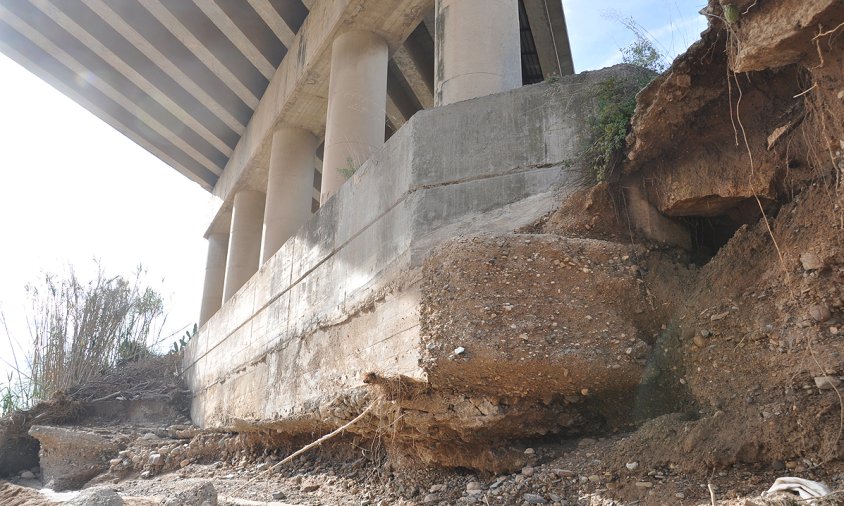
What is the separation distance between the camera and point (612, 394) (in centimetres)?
438

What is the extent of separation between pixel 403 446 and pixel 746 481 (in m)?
2.68

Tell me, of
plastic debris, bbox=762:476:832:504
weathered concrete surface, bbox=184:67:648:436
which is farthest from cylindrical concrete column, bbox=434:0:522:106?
plastic debris, bbox=762:476:832:504

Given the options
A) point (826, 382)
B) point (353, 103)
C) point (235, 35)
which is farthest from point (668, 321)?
point (235, 35)

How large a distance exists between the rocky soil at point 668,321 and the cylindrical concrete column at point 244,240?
776 cm

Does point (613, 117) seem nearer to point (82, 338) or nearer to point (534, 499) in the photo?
point (534, 499)

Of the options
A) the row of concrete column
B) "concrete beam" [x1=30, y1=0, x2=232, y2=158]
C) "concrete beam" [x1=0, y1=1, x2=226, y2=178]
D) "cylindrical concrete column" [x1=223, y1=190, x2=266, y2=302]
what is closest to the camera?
the row of concrete column

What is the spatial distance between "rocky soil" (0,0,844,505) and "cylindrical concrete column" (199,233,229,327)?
10.1m

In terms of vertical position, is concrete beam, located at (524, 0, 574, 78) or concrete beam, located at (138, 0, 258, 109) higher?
concrete beam, located at (138, 0, 258, 109)

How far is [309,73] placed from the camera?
33.1 feet

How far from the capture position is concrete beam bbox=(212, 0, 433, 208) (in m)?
8.66

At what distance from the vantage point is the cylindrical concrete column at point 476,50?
6.16 meters

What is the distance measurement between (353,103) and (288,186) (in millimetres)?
2986

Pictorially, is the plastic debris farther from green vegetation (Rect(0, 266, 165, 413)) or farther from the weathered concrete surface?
green vegetation (Rect(0, 266, 165, 413))

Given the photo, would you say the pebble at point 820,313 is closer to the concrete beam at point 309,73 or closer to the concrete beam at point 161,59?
the concrete beam at point 309,73
